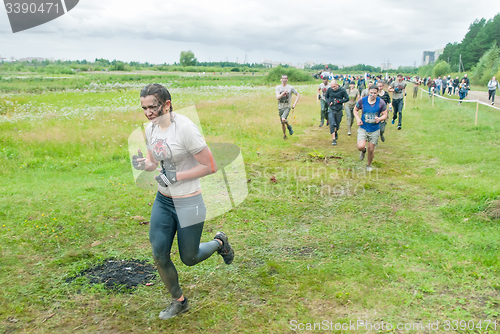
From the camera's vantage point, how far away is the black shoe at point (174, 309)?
11.2ft

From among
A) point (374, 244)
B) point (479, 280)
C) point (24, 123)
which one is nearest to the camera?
point (479, 280)

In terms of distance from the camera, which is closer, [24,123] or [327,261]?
[327,261]

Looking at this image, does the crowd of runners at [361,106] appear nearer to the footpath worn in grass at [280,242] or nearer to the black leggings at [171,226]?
the footpath worn in grass at [280,242]

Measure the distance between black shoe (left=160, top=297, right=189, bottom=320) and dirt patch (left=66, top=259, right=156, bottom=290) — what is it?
2.58 ft

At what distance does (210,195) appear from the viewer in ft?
24.0

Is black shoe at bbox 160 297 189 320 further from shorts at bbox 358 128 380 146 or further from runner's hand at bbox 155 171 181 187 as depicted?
shorts at bbox 358 128 380 146

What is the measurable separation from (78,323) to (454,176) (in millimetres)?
7935

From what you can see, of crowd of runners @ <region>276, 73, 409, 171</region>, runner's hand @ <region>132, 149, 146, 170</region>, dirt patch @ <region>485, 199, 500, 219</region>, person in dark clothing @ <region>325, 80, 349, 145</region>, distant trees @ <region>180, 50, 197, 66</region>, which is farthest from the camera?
distant trees @ <region>180, 50, 197, 66</region>

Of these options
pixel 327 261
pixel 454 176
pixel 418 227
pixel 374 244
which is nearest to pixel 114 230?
pixel 327 261

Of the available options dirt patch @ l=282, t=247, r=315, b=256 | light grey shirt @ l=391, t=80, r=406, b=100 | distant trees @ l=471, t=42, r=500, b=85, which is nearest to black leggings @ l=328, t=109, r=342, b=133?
light grey shirt @ l=391, t=80, r=406, b=100

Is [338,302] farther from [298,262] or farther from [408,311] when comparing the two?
[298,262]

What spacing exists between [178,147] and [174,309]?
5.22 ft

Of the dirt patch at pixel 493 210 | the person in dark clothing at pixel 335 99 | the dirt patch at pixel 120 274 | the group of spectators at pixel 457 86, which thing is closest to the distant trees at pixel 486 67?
the group of spectators at pixel 457 86

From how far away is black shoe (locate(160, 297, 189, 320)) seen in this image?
3.43 meters
